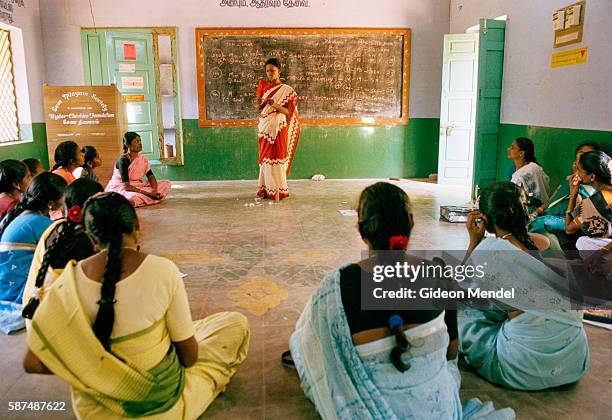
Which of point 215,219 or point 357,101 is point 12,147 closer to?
point 215,219

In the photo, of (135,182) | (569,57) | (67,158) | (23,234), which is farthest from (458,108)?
(23,234)

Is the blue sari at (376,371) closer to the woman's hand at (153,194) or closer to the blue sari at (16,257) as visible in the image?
the blue sari at (16,257)

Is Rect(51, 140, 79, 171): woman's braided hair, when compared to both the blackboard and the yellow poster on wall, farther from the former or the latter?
the yellow poster on wall

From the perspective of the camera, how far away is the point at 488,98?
618 centimetres

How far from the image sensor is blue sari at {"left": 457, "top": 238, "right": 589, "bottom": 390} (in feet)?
6.46

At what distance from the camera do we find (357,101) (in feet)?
26.3

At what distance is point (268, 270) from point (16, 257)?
1576 mm

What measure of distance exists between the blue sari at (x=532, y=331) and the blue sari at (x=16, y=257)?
2145 mm

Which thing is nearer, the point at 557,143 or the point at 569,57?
the point at 569,57

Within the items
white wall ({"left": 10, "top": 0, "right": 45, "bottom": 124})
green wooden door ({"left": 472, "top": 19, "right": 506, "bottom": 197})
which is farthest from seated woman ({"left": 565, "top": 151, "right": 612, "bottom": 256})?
white wall ({"left": 10, "top": 0, "right": 45, "bottom": 124})

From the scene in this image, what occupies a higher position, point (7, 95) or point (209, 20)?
point (209, 20)

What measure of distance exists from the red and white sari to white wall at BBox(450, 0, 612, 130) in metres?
2.56

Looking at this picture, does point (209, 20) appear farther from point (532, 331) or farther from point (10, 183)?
point (532, 331)

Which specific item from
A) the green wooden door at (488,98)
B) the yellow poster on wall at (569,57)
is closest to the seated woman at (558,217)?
the yellow poster on wall at (569,57)
